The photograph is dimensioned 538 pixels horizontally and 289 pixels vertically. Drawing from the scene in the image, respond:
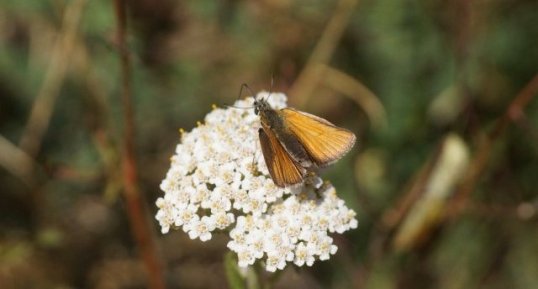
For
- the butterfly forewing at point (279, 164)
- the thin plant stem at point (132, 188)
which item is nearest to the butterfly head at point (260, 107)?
the butterfly forewing at point (279, 164)

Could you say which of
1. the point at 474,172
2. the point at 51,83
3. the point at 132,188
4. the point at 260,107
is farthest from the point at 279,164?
the point at 51,83

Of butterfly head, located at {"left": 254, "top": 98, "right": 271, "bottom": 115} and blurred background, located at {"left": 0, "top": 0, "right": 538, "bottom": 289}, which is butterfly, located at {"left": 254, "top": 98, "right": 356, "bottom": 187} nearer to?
butterfly head, located at {"left": 254, "top": 98, "right": 271, "bottom": 115}

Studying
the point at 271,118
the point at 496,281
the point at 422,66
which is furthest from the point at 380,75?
the point at 271,118

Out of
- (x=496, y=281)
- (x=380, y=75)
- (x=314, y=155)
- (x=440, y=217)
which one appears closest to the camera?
(x=314, y=155)

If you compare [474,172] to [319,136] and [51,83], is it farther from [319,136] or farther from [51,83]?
[51,83]

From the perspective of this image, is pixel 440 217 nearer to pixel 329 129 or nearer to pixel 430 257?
pixel 430 257

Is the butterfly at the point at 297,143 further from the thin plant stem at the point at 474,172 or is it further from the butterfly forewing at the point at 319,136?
the thin plant stem at the point at 474,172
